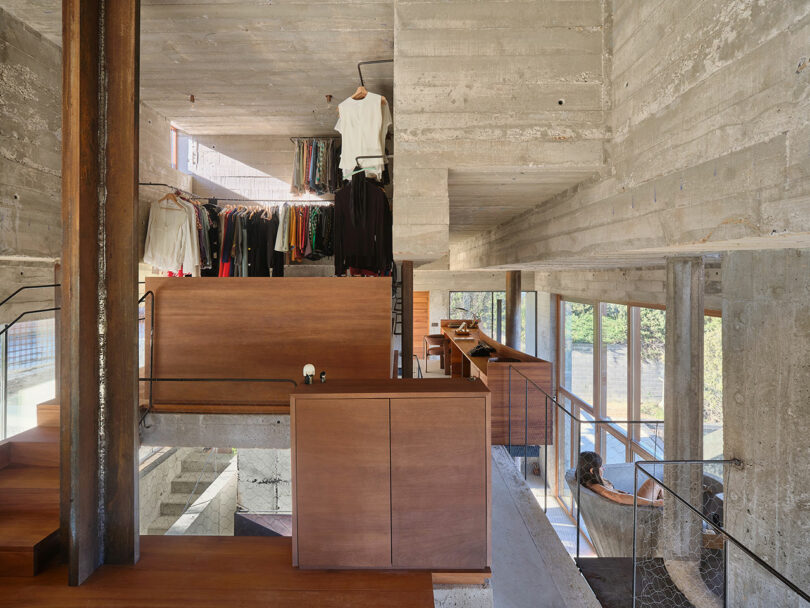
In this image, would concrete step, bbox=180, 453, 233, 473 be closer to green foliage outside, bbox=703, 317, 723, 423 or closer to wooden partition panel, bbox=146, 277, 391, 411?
wooden partition panel, bbox=146, 277, 391, 411

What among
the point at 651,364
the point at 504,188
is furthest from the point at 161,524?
the point at 651,364

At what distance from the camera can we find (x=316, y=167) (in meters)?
6.06

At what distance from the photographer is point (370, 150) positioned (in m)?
4.02

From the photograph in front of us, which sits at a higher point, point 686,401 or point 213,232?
point 213,232

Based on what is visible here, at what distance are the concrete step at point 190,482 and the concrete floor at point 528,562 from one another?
19.9 feet

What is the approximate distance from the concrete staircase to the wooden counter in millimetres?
5698

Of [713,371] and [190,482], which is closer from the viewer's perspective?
[713,371]

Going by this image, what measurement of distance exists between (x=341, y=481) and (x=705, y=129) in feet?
7.33

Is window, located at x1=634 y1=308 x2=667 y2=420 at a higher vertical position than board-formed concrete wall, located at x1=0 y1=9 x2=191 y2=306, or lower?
lower

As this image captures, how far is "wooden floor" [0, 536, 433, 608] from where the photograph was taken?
2.00m

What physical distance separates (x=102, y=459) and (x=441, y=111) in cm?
264

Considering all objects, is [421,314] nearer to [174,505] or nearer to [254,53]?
[174,505]

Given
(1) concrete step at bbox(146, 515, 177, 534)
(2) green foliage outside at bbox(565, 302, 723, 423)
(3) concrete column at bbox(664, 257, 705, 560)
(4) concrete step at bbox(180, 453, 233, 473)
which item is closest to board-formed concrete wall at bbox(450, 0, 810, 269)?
(3) concrete column at bbox(664, 257, 705, 560)

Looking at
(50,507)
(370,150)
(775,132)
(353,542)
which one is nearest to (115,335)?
(50,507)
